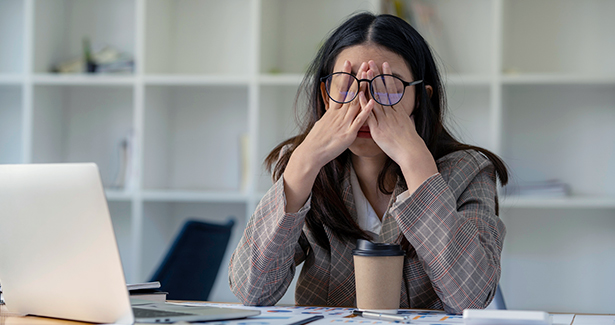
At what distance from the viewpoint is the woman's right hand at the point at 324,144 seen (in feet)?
3.33

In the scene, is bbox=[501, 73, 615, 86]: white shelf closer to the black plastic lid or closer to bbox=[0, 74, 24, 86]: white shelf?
the black plastic lid

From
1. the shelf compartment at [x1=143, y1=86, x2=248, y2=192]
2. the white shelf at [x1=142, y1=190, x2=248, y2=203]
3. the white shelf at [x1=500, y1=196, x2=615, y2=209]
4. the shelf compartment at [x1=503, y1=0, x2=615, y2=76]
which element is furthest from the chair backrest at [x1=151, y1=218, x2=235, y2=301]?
the shelf compartment at [x1=503, y1=0, x2=615, y2=76]

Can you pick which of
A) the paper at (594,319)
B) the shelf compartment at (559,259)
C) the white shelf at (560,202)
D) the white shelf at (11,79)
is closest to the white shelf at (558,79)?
the white shelf at (560,202)

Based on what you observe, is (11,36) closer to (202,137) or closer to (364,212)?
(202,137)

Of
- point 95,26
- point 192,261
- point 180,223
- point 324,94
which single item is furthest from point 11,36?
point 324,94

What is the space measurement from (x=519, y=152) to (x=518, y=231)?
1.18 feet

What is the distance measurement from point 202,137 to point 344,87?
170 centimetres

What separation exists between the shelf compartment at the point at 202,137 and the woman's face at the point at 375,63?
1.54m

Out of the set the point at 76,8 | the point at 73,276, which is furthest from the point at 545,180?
the point at 76,8

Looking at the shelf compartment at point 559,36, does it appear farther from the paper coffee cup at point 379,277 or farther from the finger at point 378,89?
the paper coffee cup at point 379,277

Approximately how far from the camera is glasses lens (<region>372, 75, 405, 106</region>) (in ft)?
3.58

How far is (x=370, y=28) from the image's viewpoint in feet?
3.93

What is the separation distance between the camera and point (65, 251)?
0.69 metres

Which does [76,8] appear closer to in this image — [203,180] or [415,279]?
[203,180]
